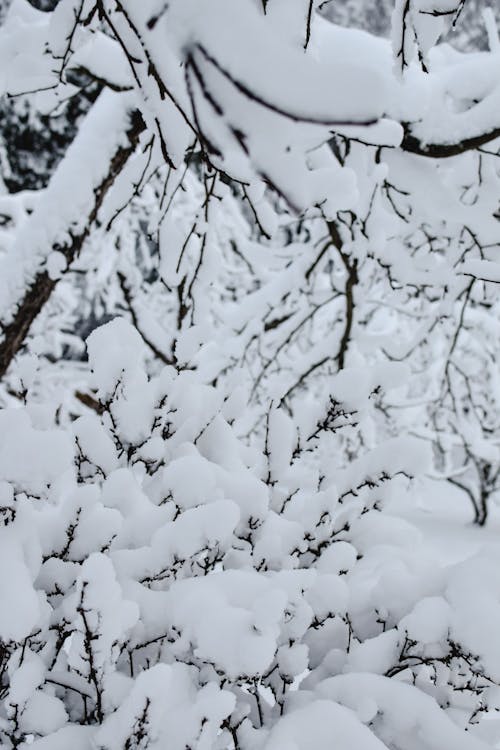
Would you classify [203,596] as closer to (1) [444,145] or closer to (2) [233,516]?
(2) [233,516]

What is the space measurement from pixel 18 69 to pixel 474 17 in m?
9.01

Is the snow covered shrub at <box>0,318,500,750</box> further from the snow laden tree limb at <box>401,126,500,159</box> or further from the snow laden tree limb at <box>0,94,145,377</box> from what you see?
the snow laden tree limb at <box>0,94,145,377</box>

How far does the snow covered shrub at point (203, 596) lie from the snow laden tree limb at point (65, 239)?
1306mm

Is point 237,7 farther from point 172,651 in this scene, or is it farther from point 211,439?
point 211,439

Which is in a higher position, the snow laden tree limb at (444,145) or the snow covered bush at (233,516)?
the snow laden tree limb at (444,145)

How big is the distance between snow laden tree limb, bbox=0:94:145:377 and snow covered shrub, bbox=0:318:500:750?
131cm

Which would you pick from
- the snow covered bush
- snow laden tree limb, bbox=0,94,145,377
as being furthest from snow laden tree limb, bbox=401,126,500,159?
snow laden tree limb, bbox=0,94,145,377

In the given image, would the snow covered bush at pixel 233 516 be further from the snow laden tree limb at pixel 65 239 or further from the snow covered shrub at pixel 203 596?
the snow laden tree limb at pixel 65 239

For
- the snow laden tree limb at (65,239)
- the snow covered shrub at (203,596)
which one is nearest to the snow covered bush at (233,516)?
the snow covered shrub at (203,596)

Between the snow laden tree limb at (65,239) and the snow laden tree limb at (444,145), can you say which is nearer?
the snow laden tree limb at (444,145)

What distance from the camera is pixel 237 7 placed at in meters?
0.53

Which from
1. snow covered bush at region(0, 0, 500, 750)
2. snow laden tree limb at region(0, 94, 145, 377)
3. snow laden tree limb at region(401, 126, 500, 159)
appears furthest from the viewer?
snow laden tree limb at region(0, 94, 145, 377)

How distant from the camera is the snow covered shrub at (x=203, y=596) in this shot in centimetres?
102

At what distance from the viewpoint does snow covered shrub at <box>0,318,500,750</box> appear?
1018 mm
